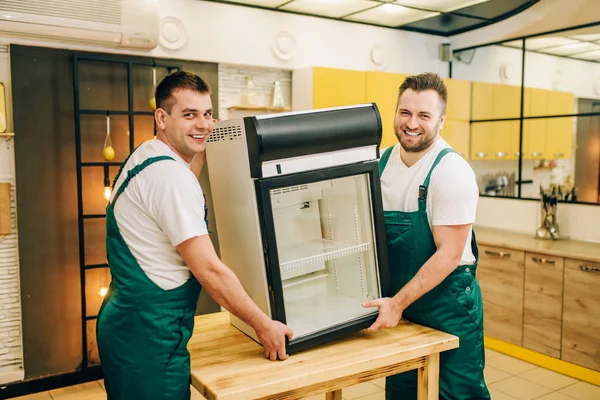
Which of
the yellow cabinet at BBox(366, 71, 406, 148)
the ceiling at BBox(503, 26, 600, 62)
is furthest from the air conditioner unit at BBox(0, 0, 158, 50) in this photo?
the ceiling at BBox(503, 26, 600, 62)

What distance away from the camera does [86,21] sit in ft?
11.4

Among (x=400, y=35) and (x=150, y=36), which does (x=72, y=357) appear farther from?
(x=400, y=35)

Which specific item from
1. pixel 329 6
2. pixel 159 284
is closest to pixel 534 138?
pixel 329 6

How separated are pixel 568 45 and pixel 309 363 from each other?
4496mm

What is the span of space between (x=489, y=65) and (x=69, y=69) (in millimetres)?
3837

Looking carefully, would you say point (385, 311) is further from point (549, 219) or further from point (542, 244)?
point (549, 219)

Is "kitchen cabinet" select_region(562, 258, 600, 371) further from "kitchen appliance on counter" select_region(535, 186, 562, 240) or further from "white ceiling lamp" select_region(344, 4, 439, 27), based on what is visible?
"white ceiling lamp" select_region(344, 4, 439, 27)

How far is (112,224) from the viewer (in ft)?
5.50

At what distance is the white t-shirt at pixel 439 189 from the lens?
6.19 feet

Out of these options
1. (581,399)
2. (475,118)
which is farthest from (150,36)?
(581,399)

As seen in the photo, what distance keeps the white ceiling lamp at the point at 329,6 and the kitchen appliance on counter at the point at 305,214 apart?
8.96ft

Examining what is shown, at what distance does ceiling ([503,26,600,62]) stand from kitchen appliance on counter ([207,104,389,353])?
357 cm

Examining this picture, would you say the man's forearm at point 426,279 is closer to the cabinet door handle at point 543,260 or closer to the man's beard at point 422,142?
the man's beard at point 422,142

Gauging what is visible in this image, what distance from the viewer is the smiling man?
1.89m
